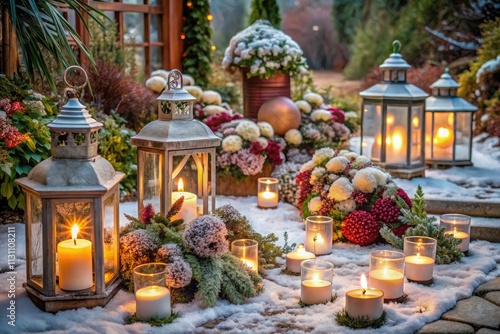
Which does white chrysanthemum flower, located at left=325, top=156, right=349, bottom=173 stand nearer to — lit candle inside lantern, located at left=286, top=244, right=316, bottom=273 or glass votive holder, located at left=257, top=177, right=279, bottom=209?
glass votive holder, located at left=257, top=177, right=279, bottom=209

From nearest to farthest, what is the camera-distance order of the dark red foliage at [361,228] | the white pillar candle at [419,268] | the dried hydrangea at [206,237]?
the dried hydrangea at [206,237] < the white pillar candle at [419,268] < the dark red foliage at [361,228]

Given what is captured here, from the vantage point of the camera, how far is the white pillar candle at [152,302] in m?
4.08

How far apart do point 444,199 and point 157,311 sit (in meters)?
3.73

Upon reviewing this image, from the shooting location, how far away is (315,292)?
4434mm

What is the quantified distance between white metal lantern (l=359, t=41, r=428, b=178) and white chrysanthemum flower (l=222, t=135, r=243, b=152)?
61.8 inches

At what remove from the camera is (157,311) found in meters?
4.11

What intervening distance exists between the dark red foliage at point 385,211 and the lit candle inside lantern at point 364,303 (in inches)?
68.0

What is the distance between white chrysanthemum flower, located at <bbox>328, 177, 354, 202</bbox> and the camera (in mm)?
5969

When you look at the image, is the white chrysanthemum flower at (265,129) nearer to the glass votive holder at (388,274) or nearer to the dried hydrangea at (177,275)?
the glass votive holder at (388,274)

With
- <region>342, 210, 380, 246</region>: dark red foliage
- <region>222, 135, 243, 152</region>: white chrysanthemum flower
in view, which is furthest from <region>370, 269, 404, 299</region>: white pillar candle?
<region>222, 135, 243, 152</region>: white chrysanthemum flower

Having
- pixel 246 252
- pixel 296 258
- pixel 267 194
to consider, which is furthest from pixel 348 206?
pixel 246 252

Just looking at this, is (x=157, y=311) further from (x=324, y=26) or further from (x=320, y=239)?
(x=324, y=26)

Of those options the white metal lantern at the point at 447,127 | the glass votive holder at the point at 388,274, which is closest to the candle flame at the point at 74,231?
the glass votive holder at the point at 388,274

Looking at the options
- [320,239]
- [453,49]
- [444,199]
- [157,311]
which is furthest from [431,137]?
[453,49]
